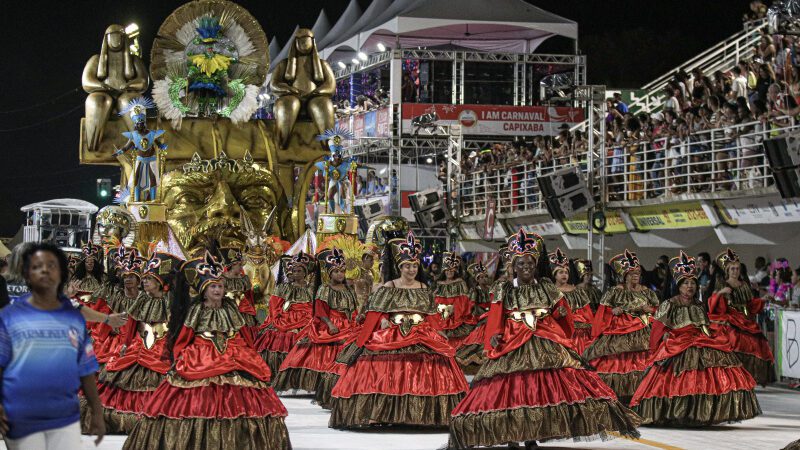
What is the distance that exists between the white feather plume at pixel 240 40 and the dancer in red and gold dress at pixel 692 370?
48.2 ft

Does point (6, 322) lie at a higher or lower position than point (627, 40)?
lower

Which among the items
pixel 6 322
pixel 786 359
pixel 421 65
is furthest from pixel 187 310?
pixel 421 65

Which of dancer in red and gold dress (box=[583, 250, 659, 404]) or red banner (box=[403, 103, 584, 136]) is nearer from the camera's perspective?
dancer in red and gold dress (box=[583, 250, 659, 404])

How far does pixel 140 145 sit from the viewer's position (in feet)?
78.9

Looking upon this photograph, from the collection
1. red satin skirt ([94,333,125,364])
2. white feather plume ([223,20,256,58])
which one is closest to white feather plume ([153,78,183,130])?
white feather plume ([223,20,256,58])

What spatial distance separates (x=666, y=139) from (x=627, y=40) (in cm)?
2882

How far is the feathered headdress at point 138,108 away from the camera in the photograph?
24.1m

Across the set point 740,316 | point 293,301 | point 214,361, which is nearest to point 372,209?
point 293,301

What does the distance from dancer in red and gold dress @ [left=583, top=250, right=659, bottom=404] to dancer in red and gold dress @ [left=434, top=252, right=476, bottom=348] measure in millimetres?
3713

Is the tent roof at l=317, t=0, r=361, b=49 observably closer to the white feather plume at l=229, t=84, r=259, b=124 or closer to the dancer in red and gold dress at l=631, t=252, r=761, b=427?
the white feather plume at l=229, t=84, r=259, b=124

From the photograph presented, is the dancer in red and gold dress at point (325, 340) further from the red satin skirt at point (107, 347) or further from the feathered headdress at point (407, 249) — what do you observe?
the red satin skirt at point (107, 347)

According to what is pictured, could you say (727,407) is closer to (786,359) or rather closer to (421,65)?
(786,359)

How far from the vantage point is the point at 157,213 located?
23.6 metres

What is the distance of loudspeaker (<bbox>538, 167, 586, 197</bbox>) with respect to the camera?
83.2 ft
